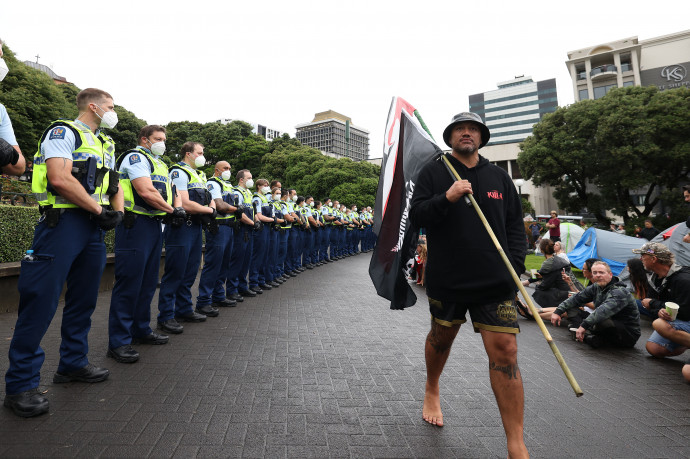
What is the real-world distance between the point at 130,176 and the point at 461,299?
12.1 ft

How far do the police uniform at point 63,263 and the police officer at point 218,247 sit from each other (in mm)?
2589

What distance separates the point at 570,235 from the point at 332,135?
134m

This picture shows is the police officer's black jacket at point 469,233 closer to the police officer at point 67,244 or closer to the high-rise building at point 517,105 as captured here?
the police officer at point 67,244

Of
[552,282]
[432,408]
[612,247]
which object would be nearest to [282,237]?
[552,282]

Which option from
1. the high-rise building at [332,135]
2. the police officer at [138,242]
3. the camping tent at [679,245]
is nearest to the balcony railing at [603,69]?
the camping tent at [679,245]

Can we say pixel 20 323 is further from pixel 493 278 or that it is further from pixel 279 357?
pixel 493 278

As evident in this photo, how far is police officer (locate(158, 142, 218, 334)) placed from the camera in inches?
202

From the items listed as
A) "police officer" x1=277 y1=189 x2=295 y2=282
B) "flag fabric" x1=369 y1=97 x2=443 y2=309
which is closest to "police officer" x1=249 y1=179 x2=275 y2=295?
"police officer" x1=277 y1=189 x2=295 y2=282

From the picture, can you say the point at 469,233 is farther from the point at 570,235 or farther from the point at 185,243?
the point at 570,235

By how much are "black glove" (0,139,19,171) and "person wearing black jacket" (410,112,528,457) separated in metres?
2.69

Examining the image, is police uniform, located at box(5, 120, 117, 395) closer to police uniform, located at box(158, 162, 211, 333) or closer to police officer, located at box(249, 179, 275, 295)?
police uniform, located at box(158, 162, 211, 333)

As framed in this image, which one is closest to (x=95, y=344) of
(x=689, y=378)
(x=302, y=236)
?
(x=689, y=378)

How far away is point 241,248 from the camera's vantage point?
287 inches

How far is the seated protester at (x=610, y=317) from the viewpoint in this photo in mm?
5016
